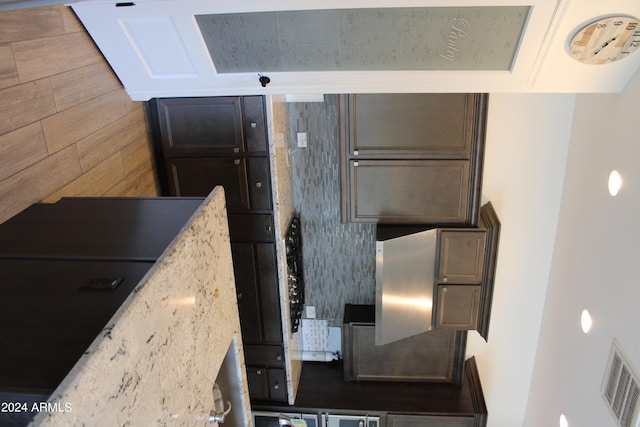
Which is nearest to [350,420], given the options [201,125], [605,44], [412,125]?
[412,125]

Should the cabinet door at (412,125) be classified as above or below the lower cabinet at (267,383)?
above

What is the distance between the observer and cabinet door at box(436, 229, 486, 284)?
2.84 m

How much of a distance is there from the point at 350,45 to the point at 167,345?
1485mm

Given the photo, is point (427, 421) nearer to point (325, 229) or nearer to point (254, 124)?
point (325, 229)

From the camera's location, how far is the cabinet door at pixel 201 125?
259 cm

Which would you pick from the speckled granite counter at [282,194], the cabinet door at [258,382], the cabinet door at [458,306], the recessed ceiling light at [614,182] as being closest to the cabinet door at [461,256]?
the cabinet door at [458,306]

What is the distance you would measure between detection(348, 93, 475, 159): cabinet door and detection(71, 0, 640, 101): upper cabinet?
8.7 inches

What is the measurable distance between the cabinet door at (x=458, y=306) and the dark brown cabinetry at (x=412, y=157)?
1.41ft

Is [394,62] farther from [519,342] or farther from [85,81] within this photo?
[519,342]

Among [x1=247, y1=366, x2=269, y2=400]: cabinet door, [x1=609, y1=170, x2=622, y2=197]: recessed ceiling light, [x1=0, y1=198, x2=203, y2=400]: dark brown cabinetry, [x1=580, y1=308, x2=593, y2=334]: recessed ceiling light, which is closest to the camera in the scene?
[x1=0, y1=198, x2=203, y2=400]: dark brown cabinetry

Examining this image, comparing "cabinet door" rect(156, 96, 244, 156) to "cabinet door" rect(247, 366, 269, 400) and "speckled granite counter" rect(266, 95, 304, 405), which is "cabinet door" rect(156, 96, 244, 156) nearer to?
"speckled granite counter" rect(266, 95, 304, 405)

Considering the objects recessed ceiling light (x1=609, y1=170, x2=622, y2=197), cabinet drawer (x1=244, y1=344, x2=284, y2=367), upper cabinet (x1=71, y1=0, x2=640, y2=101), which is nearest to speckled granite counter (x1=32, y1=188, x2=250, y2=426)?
upper cabinet (x1=71, y1=0, x2=640, y2=101)

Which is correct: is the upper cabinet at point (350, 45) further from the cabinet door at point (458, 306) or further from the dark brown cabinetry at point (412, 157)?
the cabinet door at point (458, 306)

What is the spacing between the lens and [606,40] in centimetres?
192
